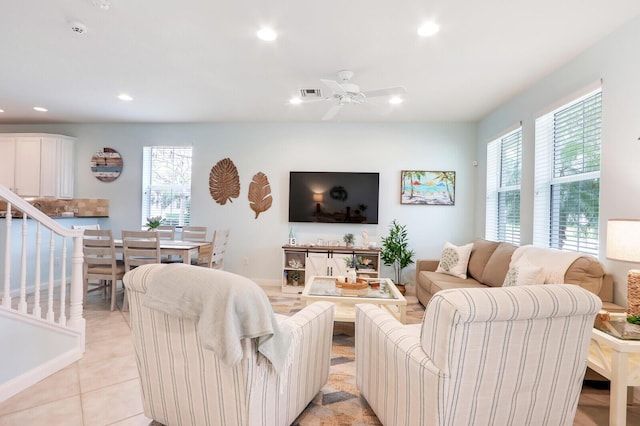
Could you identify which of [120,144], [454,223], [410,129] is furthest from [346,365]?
[120,144]

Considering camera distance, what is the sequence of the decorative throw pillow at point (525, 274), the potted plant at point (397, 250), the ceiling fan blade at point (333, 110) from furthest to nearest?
the potted plant at point (397, 250) → the ceiling fan blade at point (333, 110) → the decorative throw pillow at point (525, 274)

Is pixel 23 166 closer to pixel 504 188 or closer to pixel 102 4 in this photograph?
pixel 102 4

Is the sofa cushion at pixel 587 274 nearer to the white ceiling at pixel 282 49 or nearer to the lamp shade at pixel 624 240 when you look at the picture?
the lamp shade at pixel 624 240

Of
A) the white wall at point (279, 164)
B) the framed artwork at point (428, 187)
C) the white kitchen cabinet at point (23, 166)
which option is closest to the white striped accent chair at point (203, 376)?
the white wall at point (279, 164)

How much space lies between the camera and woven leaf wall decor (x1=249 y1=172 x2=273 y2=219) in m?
5.20

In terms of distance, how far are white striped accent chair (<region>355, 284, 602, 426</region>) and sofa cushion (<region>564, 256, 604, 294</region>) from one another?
128 centimetres

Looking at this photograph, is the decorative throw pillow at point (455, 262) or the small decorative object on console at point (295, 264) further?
the small decorative object on console at point (295, 264)

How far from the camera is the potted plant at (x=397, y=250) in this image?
4730 mm

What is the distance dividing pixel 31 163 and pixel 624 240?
23.6 feet

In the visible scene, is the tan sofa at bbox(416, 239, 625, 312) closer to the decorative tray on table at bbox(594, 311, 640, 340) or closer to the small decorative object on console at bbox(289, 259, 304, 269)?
the decorative tray on table at bbox(594, 311, 640, 340)

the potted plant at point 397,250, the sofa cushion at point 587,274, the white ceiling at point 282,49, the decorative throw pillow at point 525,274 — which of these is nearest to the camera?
the white ceiling at point 282,49

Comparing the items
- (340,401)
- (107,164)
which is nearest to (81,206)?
(107,164)

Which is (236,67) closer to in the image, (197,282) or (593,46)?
(197,282)

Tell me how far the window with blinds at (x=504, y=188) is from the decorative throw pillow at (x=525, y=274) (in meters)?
1.22
